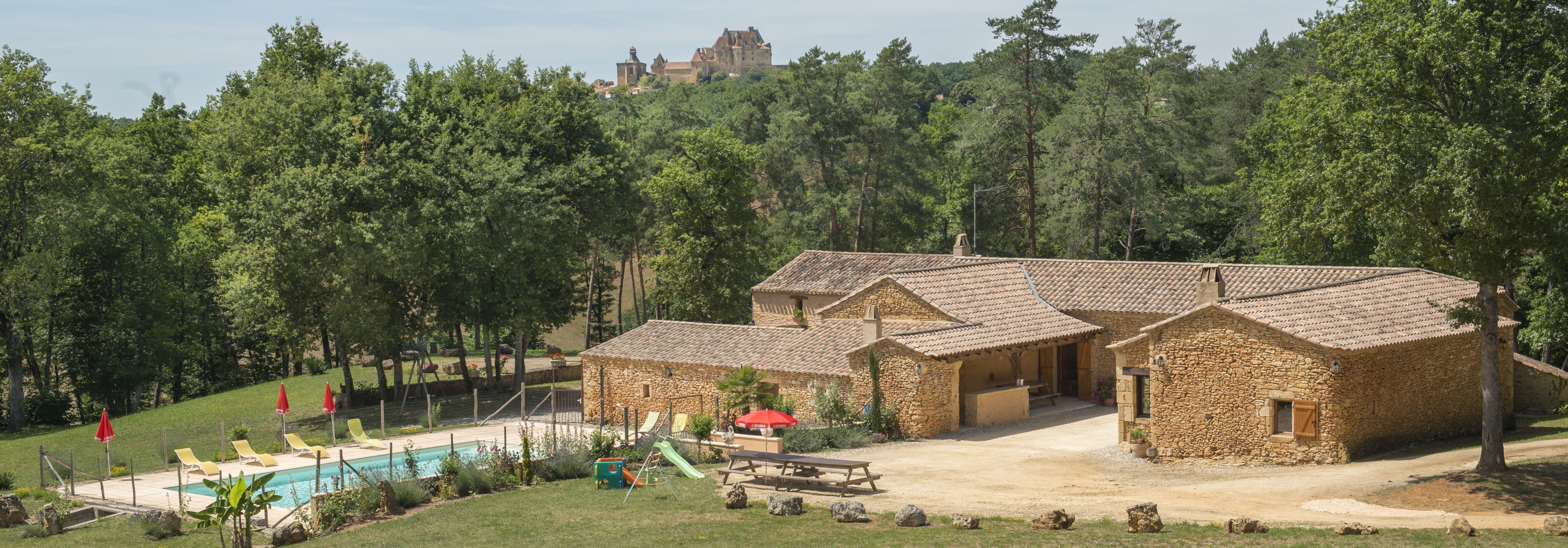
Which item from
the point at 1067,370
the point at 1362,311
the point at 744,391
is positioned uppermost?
the point at 1362,311

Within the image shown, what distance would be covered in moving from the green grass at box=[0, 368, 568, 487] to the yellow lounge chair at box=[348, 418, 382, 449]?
1.75 m

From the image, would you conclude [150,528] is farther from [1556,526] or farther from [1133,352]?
[1556,526]

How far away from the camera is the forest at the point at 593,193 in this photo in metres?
21.5

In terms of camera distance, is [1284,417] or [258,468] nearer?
[1284,417]

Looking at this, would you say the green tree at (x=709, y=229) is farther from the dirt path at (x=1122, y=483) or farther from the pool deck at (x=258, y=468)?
the dirt path at (x=1122, y=483)

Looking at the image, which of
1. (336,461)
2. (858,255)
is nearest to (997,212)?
(858,255)

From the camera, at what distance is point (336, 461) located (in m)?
28.3

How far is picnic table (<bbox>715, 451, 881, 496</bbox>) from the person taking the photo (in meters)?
20.2

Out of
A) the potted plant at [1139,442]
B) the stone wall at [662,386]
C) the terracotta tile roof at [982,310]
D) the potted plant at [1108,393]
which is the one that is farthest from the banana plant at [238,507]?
the potted plant at [1108,393]

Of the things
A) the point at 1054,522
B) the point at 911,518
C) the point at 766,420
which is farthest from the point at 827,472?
the point at 1054,522

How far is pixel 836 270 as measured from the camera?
41.8 metres

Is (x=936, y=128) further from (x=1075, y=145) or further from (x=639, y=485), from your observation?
(x=639, y=485)

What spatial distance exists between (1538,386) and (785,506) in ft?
63.9

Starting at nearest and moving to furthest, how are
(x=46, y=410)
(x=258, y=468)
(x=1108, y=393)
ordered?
1. (x=258, y=468)
2. (x=1108, y=393)
3. (x=46, y=410)
